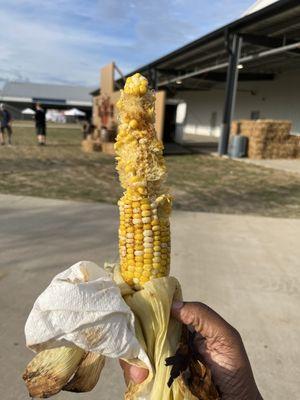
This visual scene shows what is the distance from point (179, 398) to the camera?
4.86ft

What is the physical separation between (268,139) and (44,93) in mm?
68537

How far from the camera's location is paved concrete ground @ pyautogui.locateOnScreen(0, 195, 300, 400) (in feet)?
9.97

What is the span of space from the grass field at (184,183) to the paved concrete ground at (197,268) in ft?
3.58

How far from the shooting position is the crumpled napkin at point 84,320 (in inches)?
48.7

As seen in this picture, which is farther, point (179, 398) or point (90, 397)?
point (90, 397)

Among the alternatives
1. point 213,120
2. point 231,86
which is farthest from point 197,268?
point 213,120

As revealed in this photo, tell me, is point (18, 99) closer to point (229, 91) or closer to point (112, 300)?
point (229, 91)

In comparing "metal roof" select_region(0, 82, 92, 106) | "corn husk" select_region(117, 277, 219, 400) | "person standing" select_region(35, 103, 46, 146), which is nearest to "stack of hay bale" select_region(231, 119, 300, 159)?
"person standing" select_region(35, 103, 46, 146)

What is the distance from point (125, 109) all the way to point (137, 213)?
389 millimetres

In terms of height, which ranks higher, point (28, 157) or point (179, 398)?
point (179, 398)

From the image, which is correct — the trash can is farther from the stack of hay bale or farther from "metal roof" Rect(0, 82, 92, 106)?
"metal roof" Rect(0, 82, 92, 106)

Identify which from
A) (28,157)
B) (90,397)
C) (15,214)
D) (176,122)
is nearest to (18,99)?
(176,122)

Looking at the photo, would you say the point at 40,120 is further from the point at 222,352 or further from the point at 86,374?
the point at 222,352

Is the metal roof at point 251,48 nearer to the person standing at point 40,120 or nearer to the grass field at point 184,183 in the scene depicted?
the grass field at point 184,183
